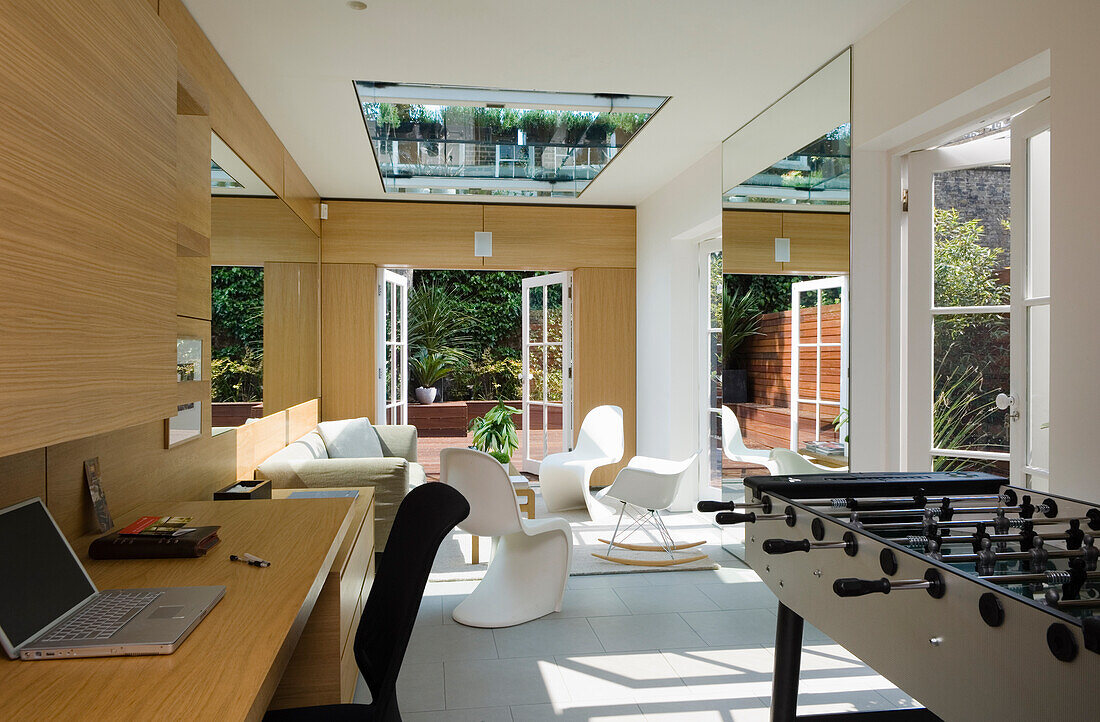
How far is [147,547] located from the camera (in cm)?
213

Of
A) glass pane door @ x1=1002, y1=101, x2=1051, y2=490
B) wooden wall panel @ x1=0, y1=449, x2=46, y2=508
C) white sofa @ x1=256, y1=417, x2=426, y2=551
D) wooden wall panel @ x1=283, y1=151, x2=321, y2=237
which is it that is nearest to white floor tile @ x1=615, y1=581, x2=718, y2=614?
white sofa @ x1=256, y1=417, x2=426, y2=551

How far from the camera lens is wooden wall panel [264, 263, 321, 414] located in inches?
180

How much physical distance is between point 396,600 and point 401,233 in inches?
214

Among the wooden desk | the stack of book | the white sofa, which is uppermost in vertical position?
the stack of book

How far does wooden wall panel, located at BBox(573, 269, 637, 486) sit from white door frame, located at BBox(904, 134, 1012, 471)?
152 inches

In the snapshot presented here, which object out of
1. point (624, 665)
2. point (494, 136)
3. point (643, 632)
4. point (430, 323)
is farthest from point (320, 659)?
point (430, 323)

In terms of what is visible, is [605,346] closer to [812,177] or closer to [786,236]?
[786,236]

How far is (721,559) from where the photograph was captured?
493 cm

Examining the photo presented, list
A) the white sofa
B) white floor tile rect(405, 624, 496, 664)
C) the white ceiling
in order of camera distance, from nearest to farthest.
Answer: the white ceiling < white floor tile rect(405, 624, 496, 664) < the white sofa

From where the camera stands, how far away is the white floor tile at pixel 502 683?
2.91 m

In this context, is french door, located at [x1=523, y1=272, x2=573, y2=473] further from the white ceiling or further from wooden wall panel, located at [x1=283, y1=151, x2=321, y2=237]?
the white ceiling

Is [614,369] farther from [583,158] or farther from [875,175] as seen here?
[875,175]

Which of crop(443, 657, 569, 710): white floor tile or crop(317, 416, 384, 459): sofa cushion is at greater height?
crop(317, 416, 384, 459): sofa cushion

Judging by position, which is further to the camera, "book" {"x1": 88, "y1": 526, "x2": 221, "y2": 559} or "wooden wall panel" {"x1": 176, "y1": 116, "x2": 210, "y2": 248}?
"wooden wall panel" {"x1": 176, "y1": 116, "x2": 210, "y2": 248}
